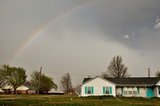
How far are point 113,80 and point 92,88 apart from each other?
19.1 feet

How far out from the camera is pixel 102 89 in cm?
5991

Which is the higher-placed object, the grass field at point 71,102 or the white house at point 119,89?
the white house at point 119,89

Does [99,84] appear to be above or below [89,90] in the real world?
above

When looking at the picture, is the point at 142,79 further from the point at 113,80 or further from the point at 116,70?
the point at 116,70

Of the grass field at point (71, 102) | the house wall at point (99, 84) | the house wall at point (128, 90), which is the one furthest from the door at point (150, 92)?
the grass field at point (71, 102)

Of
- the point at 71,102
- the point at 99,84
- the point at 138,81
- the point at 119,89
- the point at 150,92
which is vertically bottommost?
the point at 71,102

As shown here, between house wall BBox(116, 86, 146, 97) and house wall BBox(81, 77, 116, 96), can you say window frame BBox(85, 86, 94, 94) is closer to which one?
house wall BBox(81, 77, 116, 96)

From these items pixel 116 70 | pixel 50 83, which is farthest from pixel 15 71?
pixel 116 70

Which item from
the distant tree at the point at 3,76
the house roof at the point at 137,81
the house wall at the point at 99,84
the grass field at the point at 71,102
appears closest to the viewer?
the grass field at the point at 71,102

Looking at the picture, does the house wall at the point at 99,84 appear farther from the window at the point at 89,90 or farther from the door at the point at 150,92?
the door at the point at 150,92

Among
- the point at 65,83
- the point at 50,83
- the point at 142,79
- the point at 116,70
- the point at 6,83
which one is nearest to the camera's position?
the point at 142,79

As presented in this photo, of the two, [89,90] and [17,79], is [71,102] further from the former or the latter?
[17,79]

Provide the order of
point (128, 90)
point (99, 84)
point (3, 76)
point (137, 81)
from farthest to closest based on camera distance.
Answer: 1. point (3, 76)
2. point (137, 81)
3. point (128, 90)
4. point (99, 84)

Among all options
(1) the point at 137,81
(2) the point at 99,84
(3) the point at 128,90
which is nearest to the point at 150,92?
(1) the point at 137,81
